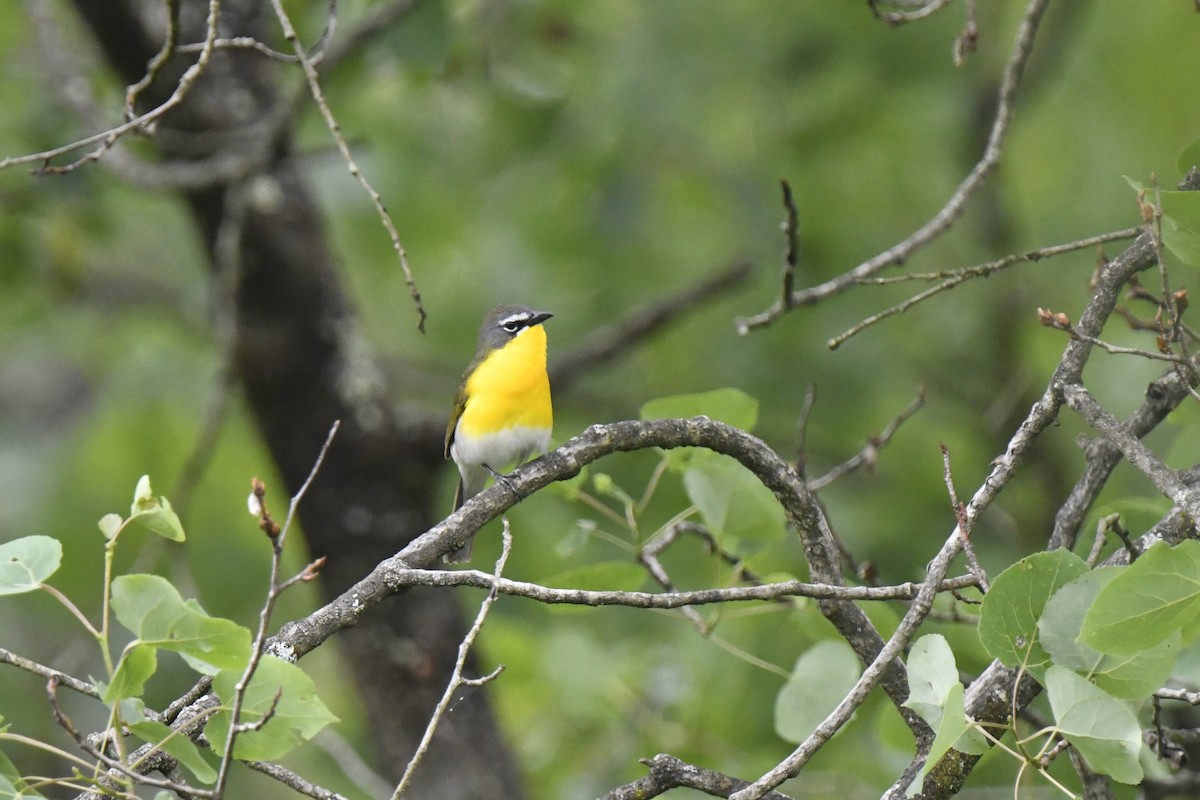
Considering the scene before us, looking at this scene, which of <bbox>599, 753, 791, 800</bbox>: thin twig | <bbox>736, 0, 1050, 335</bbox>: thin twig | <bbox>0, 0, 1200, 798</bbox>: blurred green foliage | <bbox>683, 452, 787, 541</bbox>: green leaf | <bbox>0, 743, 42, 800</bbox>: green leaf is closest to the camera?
<bbox>0, 743, 42, 800</bbox>: green leaf

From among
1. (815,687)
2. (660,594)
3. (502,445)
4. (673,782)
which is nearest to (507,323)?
(502,445)

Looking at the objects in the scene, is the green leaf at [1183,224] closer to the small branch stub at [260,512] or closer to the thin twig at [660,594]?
the thin twig at [660,594]

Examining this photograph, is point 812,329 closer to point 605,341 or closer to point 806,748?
point 605,341

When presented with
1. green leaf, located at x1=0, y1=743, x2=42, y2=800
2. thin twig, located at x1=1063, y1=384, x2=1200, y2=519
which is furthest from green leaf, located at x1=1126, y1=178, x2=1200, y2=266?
green leaf, located at x1=0, y1=743, x2=42, y2=800

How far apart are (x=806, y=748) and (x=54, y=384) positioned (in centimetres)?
1258

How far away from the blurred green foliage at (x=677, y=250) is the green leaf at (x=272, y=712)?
3731mm

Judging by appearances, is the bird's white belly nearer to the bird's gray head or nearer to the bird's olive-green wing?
the bird's olive-green wing

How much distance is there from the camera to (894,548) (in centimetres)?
694

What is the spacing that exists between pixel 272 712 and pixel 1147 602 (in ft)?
5.08

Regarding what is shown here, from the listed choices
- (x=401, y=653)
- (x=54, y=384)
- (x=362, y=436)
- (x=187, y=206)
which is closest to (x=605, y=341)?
(x=362, y=436)

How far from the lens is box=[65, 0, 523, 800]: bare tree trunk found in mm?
5758

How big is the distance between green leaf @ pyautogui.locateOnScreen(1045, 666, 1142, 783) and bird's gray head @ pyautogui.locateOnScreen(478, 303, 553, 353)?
403cm

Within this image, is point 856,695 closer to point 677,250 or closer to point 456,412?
point 456,412

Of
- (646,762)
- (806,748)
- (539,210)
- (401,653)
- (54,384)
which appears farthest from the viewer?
(54,384)
